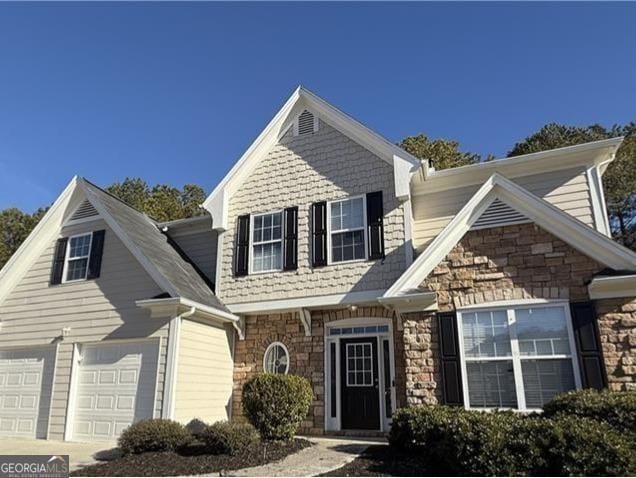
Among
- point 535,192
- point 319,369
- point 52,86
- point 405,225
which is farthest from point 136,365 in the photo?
point 535,192

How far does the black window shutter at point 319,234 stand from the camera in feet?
36.4

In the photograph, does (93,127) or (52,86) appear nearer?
(52,86)

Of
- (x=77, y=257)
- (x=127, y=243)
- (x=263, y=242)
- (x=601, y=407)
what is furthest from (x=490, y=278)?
(x=77, y=257)

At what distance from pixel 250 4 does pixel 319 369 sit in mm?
8724

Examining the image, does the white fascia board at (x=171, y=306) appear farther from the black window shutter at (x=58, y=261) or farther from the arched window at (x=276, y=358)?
the black window shutter at (x=58, y=261)

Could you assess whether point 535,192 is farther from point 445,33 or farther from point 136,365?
point 136,365

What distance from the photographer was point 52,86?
39.7 feet

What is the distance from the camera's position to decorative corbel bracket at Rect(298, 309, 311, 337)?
36.2ft

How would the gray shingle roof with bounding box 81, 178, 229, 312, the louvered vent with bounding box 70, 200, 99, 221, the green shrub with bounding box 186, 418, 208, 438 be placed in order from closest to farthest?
the green shrub with bounding box 186, 418, 208, 438 → the gray shingle roof with bounding box 81, 178, 229, 312 → the louvered vent with bounding box 70, 200, 99, 221

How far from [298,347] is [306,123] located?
621 centimetres

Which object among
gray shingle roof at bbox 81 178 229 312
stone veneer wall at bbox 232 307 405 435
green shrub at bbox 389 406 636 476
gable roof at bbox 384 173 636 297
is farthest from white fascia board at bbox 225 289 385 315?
green shrub at bbox 389 406 636 476

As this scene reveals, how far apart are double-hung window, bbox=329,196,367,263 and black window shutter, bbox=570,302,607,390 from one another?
4628mm

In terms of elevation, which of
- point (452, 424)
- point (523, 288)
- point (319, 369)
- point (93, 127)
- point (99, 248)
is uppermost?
point (93, 127)

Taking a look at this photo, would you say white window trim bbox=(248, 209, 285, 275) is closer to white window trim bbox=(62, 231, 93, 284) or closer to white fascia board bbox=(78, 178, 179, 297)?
white fascia board bbox=(78, 178, 179, 297)
